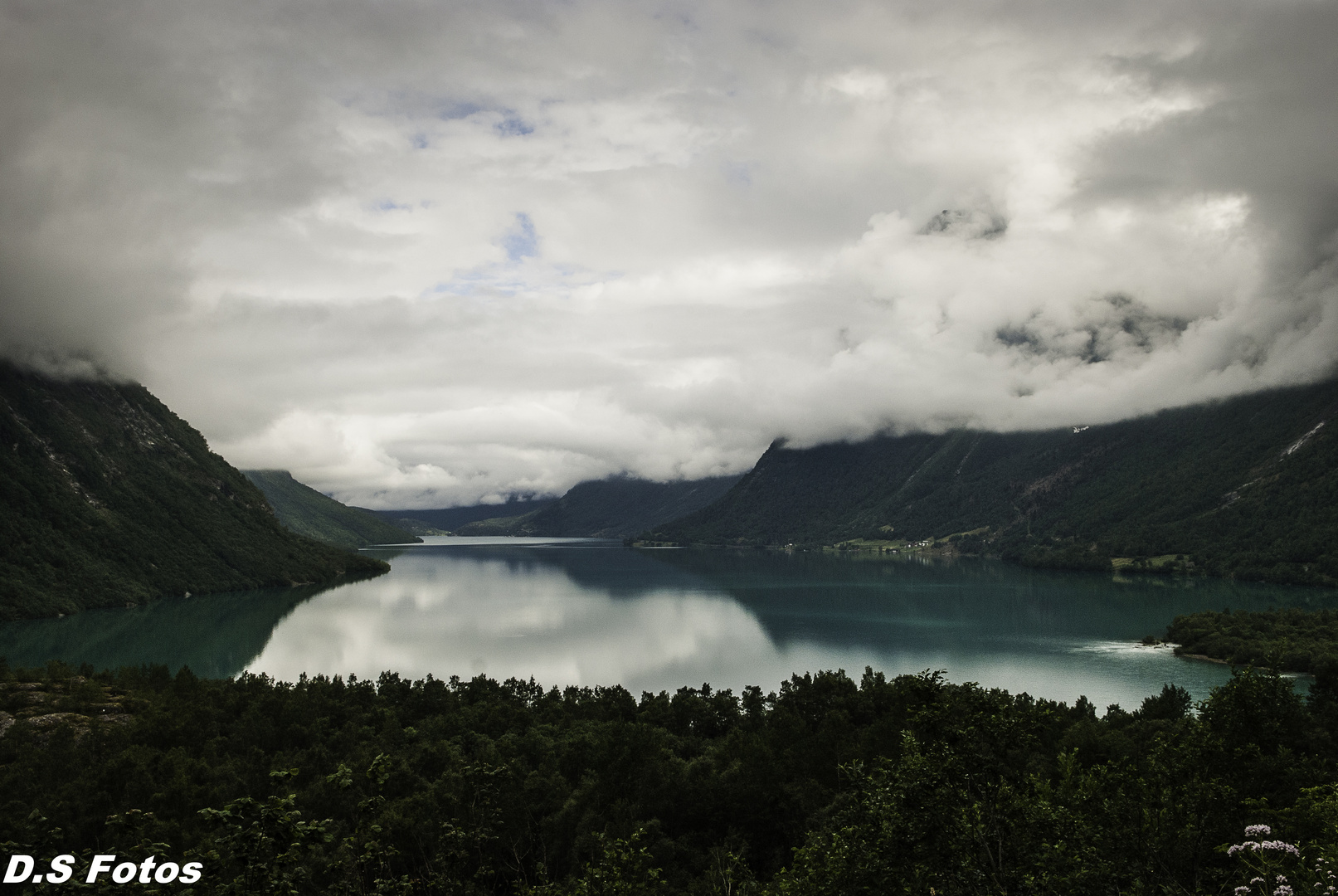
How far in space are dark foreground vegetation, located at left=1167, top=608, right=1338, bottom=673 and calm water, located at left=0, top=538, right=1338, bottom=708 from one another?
382 cm

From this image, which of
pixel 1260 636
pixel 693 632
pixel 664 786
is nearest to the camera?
pixel 664 786

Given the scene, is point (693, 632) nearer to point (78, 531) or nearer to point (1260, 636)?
point (1260, 636)

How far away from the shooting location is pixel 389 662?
89.8 meters

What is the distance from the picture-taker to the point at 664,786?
37.0 metres

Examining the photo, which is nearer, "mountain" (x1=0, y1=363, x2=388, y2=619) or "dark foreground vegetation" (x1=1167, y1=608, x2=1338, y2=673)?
"dark foreground vegetation" (x1=1167, y1=608, x2=1338, y2=673)

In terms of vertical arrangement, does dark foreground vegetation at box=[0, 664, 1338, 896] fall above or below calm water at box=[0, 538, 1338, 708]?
above

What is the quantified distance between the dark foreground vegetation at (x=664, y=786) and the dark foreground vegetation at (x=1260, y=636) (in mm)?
37780

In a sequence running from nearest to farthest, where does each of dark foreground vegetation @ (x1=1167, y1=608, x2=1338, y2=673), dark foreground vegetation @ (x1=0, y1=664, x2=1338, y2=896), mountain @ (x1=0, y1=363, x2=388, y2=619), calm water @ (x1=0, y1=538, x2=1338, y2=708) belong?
dark foreground vegetation @ (x1=0, y1=664, x2=1338, y2=896) → dark foreground vegetation @ (x1=1167, y1=608, x2=1338, y2=673) → calm water @ (x1=0, y1=538, x2=1338, y2=708) → mountain @ (x1=0, y1=363, x2=388, y2=619)

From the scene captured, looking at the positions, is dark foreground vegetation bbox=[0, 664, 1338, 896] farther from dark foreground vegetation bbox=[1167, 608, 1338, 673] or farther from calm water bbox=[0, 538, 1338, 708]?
dark foreground vegetation bbox=[1167, 608, 1338, 673]

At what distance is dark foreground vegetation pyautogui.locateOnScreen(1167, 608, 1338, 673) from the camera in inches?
3054

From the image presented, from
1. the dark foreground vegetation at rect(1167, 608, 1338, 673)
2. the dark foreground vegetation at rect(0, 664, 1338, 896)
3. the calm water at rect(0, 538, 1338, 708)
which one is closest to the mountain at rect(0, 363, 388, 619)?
the calm water at rect(0, 538, 1338, 708)

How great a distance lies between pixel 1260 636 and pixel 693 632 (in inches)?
2611

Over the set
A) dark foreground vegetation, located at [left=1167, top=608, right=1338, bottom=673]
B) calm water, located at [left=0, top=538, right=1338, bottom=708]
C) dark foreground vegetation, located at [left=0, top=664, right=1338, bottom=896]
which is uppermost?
dark foreground vegetation, located at [left=0, top=664, right=1338, bottom=896]

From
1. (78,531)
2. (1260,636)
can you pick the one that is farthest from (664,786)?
(78,531)
